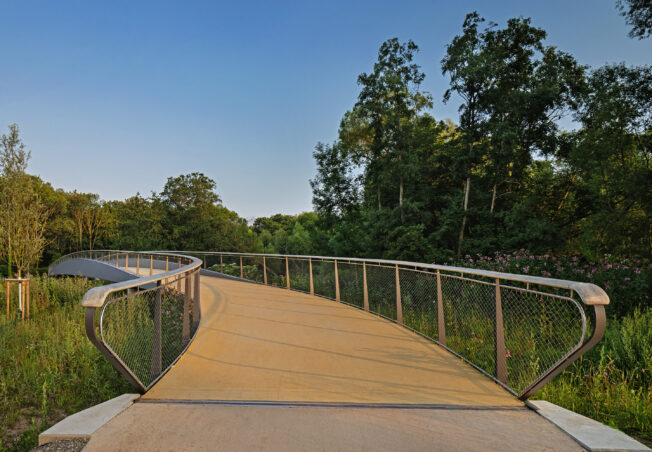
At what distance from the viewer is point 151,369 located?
359 centimetres

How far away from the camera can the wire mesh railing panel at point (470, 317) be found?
4.78 m

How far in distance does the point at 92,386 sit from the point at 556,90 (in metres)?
23.6

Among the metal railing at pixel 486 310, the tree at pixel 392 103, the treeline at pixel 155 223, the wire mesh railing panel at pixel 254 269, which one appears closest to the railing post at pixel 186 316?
the metal railing at pixel 486 310

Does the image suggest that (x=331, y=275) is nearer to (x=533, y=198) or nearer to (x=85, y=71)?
(x=533, y=198)

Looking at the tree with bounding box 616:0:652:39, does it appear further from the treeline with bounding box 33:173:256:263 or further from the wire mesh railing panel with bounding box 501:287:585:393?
the treeline with bounding box 33:173:256:263

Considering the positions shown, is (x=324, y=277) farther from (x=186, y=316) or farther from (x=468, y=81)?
(x=468, y=81)

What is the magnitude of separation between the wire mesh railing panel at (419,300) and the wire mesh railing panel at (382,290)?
0.31 metres

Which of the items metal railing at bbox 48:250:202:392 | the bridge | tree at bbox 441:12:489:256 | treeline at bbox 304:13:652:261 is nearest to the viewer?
the bridge

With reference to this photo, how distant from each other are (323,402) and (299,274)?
26.5 ft

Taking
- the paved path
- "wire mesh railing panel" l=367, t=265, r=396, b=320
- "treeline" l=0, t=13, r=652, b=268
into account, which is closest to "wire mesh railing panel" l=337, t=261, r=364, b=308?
"wire mesh railing panel" l=367, t=265, r=396, b=320

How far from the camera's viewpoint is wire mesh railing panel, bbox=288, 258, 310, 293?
34.5 feet

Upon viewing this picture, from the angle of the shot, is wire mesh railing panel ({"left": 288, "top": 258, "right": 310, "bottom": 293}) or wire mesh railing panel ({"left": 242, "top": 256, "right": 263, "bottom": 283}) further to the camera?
wire mesh railing panel ({"left": 242, "top": 256, "right": 263, "bottom": 283})

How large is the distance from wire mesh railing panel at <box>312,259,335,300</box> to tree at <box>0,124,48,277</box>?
10525mm

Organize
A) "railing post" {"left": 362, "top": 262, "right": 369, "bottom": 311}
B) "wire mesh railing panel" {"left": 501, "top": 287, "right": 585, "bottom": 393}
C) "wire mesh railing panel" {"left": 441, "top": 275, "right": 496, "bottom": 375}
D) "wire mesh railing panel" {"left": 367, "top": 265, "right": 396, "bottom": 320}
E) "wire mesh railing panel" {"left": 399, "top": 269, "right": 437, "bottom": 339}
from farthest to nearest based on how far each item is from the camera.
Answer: "railing post" {"left": 362, "top": 262, "right": 369, "bottom": 311} < "wire mesh railing panel" {"left": 367, "top": 265, "right": 396, "bottom": 320} < "wire mesh railing panel" {"left": 399, "top": 269, "right": 437, "bottom": 339} < "wire mesh railing panel" {"left": 441, "top": 275, "right": 496, "bottom": 375} < "wire mesh railing panel" {"left": 501, "top": 287, "right": 585, "bottom": 393}
